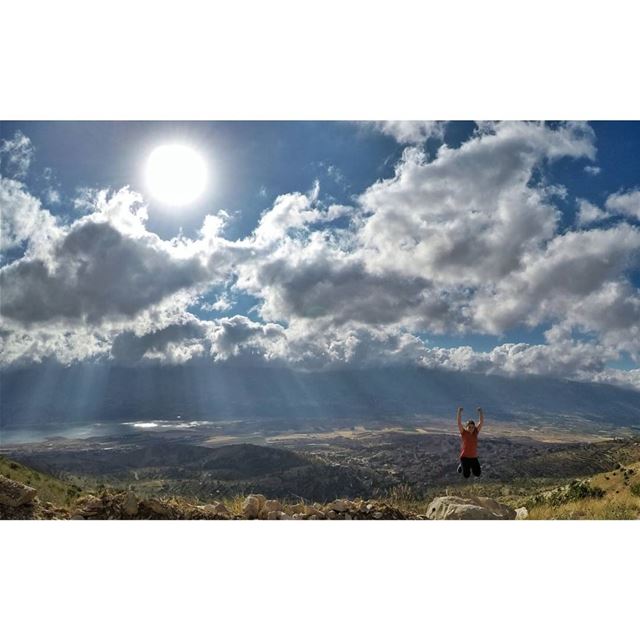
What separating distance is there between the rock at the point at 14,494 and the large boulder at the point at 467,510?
289 inches

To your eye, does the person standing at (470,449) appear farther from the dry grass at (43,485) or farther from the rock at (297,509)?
the dry grass at (43,485)

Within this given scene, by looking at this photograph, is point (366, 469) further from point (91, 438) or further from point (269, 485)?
point (91, 438)

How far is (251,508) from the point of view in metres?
9.03

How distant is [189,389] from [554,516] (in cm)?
18277

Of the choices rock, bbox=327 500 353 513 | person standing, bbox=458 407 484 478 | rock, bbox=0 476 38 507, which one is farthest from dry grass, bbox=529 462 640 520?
rock, bbox=0 476 38 507

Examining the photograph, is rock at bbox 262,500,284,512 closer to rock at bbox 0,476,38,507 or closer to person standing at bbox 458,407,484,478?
person standing at bbox 458,407,484,478

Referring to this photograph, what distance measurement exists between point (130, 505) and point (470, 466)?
6552 mm

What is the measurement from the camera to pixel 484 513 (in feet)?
29.8

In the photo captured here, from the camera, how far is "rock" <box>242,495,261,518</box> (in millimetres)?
8984

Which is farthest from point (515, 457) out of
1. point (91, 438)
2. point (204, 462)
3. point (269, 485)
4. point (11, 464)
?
point (91, 438)

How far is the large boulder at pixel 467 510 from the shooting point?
29.5 ft

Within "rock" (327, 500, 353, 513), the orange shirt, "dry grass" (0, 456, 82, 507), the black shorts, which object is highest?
the orange shirt

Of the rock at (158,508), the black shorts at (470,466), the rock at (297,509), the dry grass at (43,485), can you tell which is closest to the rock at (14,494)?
the dry grass at (43,485)

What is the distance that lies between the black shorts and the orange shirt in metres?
0.08
